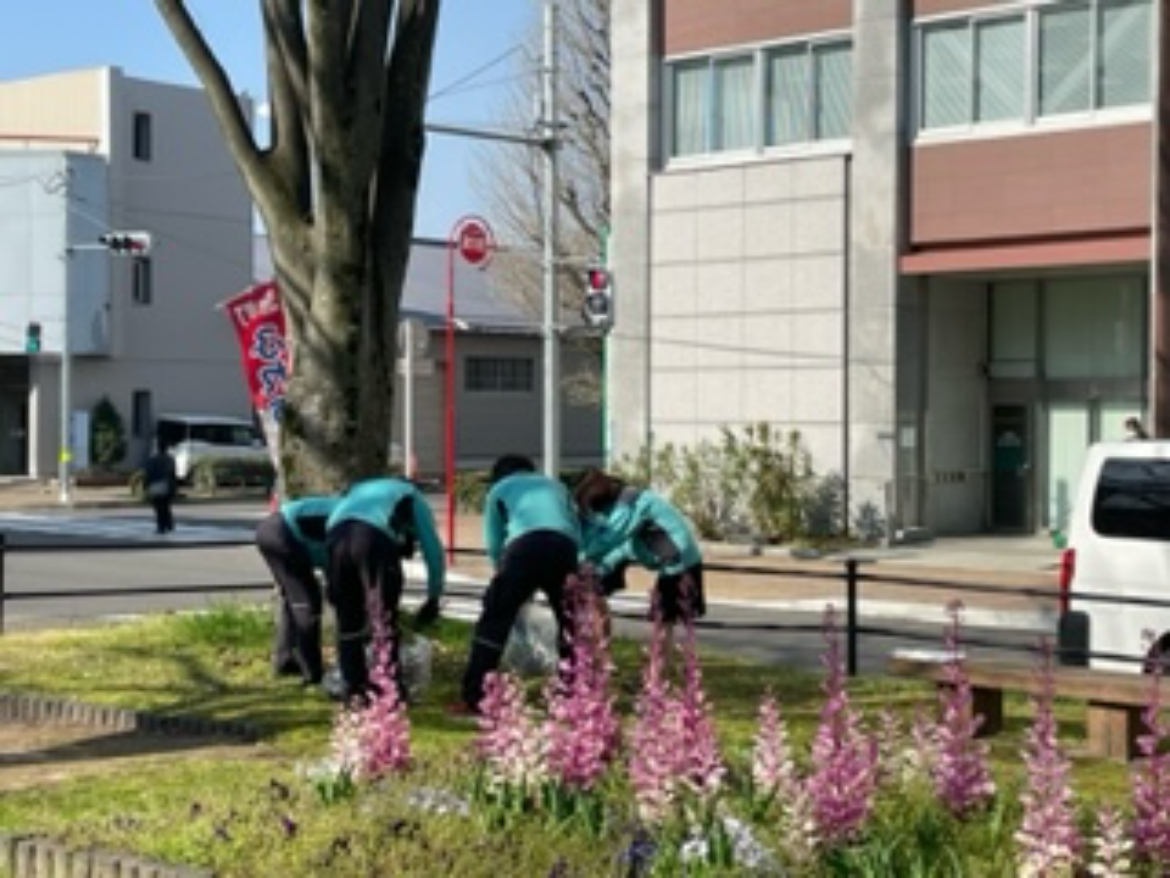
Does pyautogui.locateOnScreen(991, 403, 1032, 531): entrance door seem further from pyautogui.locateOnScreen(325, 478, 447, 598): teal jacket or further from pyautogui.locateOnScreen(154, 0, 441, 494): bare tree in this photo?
pyautogui.locateOnScreen(325, 478, 447, 598): teal jacket

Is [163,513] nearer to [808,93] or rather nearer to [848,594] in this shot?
[808,93]

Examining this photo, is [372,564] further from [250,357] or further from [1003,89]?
[1003,89]

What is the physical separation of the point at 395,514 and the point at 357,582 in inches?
16.9

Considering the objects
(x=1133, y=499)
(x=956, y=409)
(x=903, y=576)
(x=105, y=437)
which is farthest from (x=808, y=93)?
(x=105, y=437)

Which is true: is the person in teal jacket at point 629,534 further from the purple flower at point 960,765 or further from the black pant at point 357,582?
the purple flower at point 960,765

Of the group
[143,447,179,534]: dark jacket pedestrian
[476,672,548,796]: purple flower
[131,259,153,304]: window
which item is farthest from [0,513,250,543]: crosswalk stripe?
[476,672,548,796]: purple flower

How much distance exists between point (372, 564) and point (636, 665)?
3042mm

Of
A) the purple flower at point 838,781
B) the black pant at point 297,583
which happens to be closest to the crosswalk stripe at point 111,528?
the black pant at point 297,583

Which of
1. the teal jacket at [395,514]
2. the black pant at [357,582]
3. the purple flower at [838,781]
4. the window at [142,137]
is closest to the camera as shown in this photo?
the purple flower at [838,781]

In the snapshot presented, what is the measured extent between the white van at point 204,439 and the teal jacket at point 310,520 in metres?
38.1

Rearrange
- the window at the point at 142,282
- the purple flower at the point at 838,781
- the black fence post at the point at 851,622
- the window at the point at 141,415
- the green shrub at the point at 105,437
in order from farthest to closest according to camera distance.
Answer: the window at the point at 141,415 < the window at the point at 142,282 < the green shrub at the point at 105,437 < the black fence post at the point at 851,622 < the purple flower at the point at 838,781

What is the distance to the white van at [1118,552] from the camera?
11.6 m

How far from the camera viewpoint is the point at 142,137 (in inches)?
2068

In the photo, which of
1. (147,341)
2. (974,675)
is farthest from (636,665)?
(147,341)
